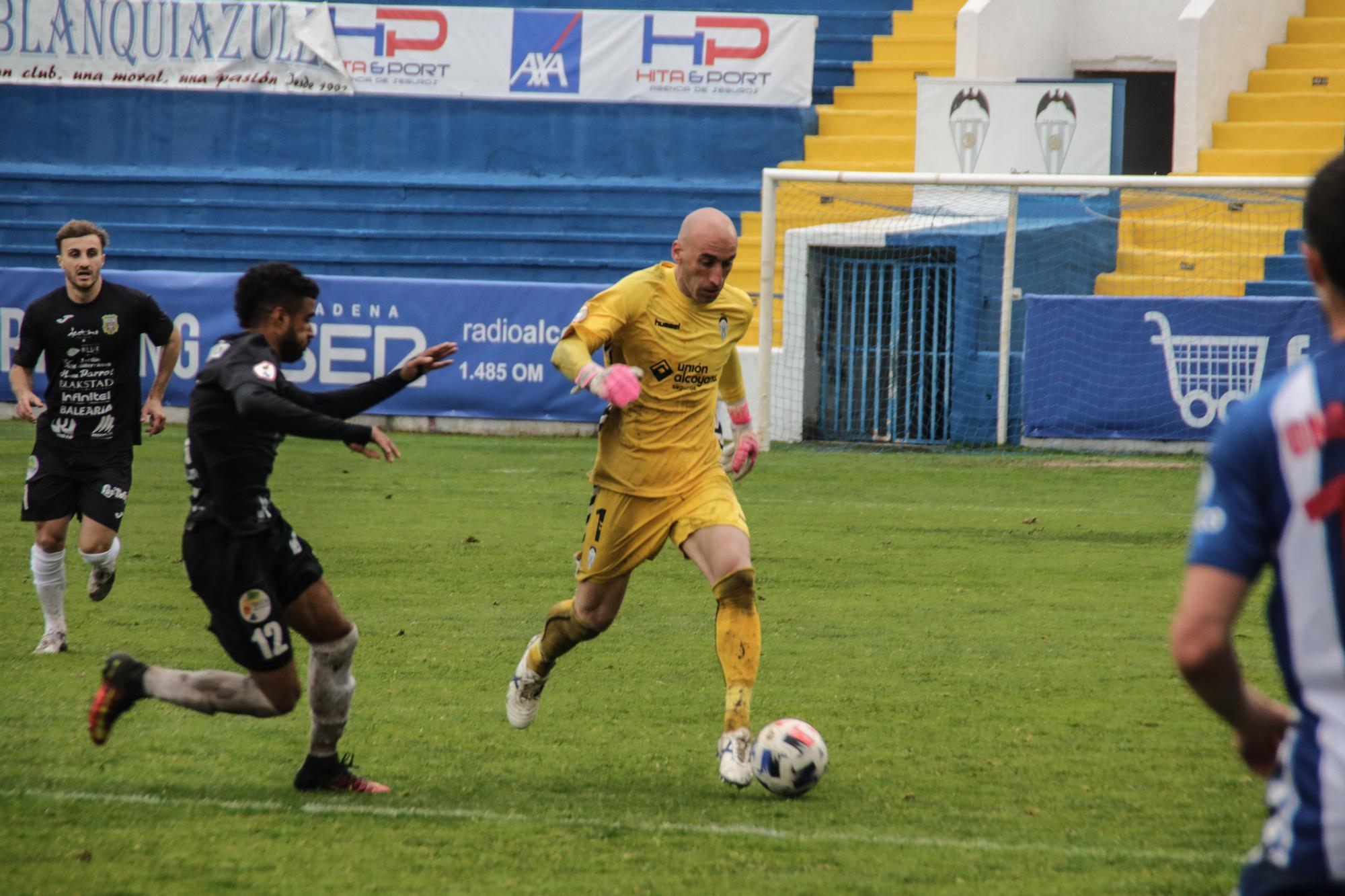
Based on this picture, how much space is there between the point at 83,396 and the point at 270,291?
3.45 meters

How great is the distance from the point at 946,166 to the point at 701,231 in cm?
1532

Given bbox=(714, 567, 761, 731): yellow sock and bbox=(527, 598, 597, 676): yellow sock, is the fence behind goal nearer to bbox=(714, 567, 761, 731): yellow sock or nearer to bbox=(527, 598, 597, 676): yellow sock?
A: bbox=(527, 598, 597, 676): yellow sock

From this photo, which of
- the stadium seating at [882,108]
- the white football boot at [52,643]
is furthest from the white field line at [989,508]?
the stadium seating at [882,108]

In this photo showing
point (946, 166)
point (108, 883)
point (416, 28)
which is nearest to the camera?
point (108, 883)

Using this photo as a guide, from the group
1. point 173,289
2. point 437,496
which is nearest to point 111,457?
point 437,496

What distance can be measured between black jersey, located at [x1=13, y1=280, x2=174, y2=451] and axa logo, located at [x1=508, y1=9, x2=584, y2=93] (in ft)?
51.2

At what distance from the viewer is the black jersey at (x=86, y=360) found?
26.9 ft

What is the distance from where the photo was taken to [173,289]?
1916cm

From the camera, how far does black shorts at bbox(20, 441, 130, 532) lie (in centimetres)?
812

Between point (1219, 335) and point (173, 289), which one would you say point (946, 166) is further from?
point (173, 289)

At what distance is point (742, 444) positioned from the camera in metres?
6.62

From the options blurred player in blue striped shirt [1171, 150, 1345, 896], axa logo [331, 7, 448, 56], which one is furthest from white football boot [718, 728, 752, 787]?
axa logo [331, 7, 448, 56]

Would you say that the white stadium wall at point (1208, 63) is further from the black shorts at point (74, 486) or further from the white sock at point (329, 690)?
the white sock at point (329, 690)

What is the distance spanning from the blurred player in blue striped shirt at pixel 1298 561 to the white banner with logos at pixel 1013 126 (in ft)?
60.7
